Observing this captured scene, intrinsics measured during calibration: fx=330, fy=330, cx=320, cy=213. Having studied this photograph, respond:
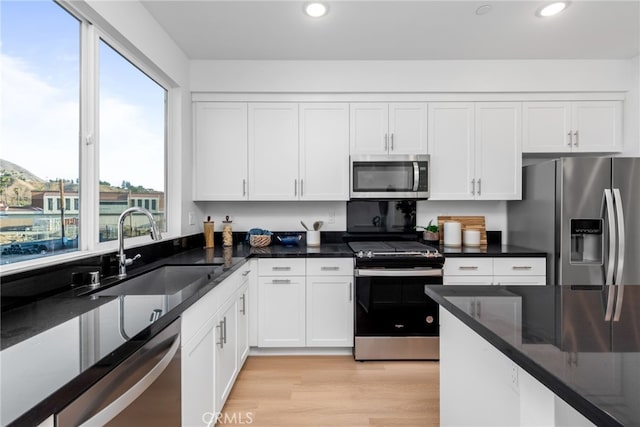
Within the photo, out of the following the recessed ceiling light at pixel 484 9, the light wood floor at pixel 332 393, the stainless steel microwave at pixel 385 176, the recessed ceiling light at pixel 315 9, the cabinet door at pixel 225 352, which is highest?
the recessed ceiling light at pixel 484 9

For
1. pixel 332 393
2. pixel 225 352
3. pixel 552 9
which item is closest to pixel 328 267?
pixel 332 393

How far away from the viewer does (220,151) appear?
9.96ft

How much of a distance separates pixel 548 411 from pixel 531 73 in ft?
10.3

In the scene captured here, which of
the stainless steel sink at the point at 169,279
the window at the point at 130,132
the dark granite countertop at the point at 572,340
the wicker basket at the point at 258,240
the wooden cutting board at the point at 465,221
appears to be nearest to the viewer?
the dark granite countertop at the point at 572,340

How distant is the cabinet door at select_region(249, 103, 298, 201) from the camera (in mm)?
3021

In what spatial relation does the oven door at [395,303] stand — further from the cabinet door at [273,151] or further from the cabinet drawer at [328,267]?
the cabinet door at [273,151]

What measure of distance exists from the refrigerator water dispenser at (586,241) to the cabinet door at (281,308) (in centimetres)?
213

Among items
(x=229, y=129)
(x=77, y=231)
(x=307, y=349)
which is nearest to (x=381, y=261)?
(x=307, y=349)

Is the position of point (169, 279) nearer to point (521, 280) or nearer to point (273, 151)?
point (273, 151)

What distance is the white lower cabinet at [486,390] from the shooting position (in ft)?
2.63

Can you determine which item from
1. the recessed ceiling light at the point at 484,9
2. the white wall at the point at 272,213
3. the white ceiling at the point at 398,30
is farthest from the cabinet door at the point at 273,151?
the recessed ceiling light at the point at 484,9

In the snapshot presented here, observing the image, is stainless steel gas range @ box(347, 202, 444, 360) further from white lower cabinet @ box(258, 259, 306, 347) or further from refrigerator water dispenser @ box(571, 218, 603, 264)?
refrigerator water dispenser @ box(571, 218, 603, 264)

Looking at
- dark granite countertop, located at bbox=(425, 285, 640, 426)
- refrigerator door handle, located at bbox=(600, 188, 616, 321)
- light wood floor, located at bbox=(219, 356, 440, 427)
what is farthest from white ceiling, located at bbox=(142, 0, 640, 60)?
light wood floor, located at bbox=(219, 356, 440, 427)

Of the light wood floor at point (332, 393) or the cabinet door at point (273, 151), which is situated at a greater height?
the cabinet door at point (273, 151)
